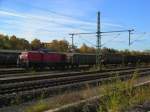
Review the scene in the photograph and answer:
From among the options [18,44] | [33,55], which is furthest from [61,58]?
[18,44]

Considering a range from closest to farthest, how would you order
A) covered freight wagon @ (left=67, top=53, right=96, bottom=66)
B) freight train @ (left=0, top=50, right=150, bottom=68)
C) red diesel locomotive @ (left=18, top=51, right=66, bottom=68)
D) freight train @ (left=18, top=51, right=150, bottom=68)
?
red diesel locomotive @ (left=18, top=51, right=66, bottom=68) < freight train @ (left=18, top=51, right=150, bottom=68) < freight train @ (left=0, top=50, right=150, bottom=68) < covered freight wagon @ (left=67, top=53, right=96, bottom=66)

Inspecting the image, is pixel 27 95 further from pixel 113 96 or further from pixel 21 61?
pixel 21 61

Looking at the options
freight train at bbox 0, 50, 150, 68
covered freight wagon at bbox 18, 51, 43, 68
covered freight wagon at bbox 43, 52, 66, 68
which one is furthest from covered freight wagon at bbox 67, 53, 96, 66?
covered freight wagon at bbox 18, 51, 43, 68

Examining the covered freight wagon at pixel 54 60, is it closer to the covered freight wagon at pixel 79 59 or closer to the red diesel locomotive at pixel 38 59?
the red diesel locomotive at pixel 38 59

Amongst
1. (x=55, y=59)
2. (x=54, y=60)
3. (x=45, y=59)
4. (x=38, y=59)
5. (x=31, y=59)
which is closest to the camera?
(x=31, y=59)

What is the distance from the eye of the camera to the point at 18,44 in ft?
370

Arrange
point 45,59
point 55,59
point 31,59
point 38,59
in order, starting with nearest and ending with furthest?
point 31,59
point 38,59
point 45,59
point 55,59

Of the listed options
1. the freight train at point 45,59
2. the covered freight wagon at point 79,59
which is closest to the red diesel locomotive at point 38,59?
the freight train at point 45,59

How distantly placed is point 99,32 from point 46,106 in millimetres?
36921

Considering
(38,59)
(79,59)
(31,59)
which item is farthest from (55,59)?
(79,59)

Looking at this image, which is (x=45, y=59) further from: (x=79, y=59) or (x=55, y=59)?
(x=79, y=59)

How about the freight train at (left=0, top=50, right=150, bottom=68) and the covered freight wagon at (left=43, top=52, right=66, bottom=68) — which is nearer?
the freight train at (left=0, top=50, right=150, bottom=68)

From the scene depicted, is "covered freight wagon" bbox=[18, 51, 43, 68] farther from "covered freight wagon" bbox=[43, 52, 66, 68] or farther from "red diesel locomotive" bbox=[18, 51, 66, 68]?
"covered freight wagon" bbox=[43, 52, 66, 68]

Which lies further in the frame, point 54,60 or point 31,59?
point 54,60
